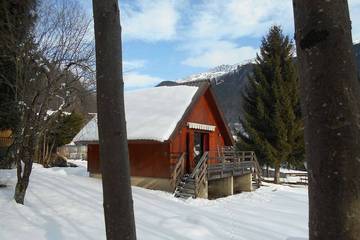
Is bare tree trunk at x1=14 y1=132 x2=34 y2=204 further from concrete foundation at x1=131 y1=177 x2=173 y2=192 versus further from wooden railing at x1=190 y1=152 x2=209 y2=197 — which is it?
concrete foundation at x1=131 y1=177 x2=173 y2=192

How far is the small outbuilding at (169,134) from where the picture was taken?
1941 centimetres

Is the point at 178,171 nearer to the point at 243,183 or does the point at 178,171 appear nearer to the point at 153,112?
the point at 153,112

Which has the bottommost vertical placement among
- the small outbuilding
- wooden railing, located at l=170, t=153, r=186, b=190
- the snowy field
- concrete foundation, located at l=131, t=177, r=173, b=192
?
the snowy field

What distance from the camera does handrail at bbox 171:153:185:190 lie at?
19.3 metres

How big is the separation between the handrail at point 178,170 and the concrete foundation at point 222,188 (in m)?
3.35

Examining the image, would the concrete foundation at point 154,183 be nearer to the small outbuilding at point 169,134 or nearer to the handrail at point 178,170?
the small outbuilding at point 169,134

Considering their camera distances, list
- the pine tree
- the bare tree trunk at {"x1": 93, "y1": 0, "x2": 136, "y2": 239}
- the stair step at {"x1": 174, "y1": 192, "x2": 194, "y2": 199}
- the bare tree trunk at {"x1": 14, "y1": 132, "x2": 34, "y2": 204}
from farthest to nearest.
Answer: the pine tree → the stair step at {"x1": 174, "y1": 192, "x2": 194, "y2": 199} → the bare tree trunk at {"x1": 14, "y1": 132, "x2": 34, "y2": 204} → the bare tree trunk at {"x1": 93, "y1": 0, "x2": 136, "y2": 239}

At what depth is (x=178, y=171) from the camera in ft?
64.7

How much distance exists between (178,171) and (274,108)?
40.5 feet

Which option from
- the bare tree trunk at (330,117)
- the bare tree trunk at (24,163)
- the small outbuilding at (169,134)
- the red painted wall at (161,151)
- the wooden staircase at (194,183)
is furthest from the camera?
the red painted wall at (161,151)

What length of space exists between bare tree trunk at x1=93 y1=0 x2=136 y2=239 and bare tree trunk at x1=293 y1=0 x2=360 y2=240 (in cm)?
185

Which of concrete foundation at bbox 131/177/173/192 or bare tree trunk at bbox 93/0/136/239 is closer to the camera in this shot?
bare tree trunk at bbox 93/0/136/239

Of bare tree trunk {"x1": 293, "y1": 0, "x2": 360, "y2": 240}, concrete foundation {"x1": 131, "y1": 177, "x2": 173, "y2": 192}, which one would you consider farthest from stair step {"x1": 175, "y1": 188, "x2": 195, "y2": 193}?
bare tree trunk {"x1": 293, "y1": 0, "x2": 360, "y2": 240}

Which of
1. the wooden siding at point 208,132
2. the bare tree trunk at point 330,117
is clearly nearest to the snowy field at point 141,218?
the wooden siding at point 208,132
